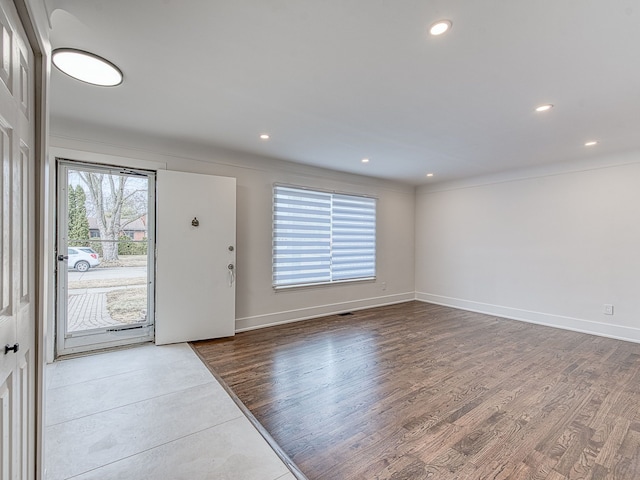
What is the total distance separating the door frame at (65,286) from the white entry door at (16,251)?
2307 mm

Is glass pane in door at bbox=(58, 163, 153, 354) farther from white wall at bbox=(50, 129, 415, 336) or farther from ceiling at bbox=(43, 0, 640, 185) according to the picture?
ceiling at bbox=(43, 0, 640, 185)

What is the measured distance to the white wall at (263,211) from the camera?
3439 mm

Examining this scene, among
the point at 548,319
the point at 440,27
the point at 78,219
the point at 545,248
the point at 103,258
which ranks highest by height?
the point at 440,27

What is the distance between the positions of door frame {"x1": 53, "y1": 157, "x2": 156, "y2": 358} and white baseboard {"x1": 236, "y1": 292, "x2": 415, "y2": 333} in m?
1.16

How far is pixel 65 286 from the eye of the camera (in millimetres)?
3189

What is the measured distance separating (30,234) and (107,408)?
5.40 feet

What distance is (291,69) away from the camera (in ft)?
6.81

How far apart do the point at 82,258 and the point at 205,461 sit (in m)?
2.68

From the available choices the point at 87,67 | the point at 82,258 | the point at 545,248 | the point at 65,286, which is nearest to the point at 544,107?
the point at 545,248

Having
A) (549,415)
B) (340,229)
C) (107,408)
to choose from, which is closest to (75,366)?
(107,408)

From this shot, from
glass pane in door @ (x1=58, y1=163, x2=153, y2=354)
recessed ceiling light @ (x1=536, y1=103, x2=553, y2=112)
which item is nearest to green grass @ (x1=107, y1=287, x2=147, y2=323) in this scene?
glass pane in door @ (x1=58, y1=163, x2=153, y2=354)

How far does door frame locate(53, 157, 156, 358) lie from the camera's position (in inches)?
123

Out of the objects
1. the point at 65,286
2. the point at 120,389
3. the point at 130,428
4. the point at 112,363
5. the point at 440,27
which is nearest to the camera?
the point at 440,27

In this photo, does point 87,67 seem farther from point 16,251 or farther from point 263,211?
point 263,211
